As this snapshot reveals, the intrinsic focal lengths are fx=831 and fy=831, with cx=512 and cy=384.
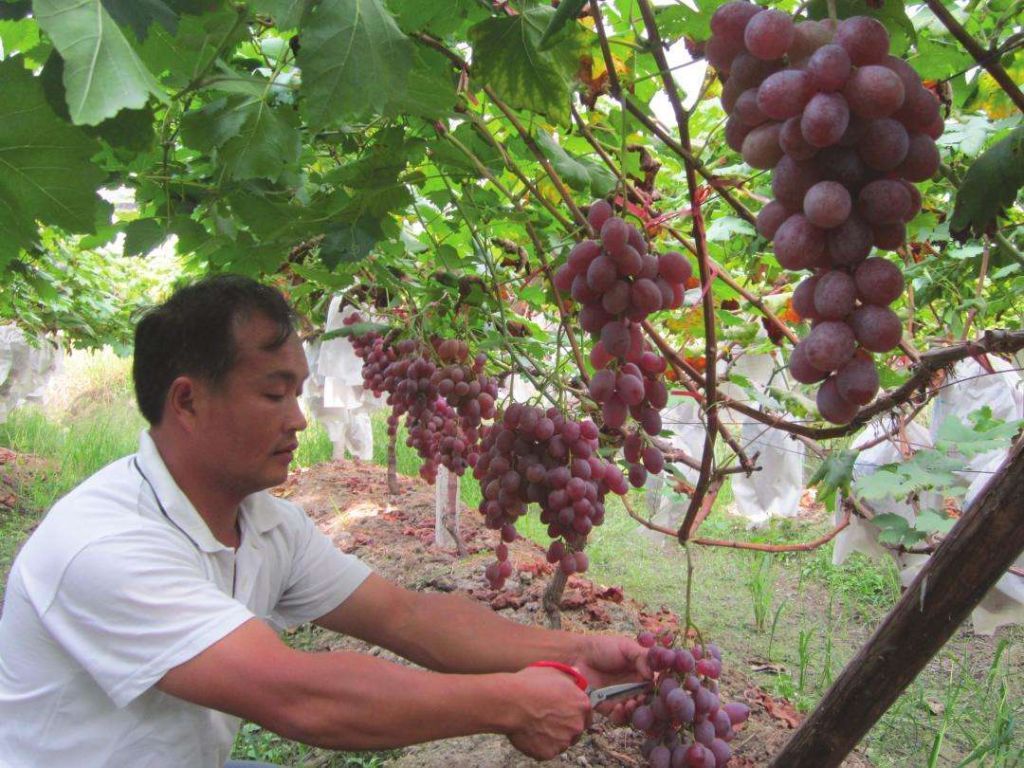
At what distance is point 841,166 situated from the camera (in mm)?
596

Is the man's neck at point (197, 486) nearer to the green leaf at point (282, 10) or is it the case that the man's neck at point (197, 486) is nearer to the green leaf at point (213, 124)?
the green leaf at point (213, 124)

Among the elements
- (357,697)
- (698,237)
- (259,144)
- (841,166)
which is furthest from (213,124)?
(841,166)

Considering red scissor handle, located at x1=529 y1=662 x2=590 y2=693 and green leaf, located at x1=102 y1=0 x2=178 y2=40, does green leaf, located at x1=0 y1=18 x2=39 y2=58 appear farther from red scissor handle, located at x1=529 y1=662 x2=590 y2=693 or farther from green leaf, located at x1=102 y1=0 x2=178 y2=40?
red scissor handle, located at x1=529 y1=662 x2=590 y2=693

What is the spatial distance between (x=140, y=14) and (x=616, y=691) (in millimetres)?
1547

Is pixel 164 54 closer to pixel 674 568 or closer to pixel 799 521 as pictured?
pixel 674 568

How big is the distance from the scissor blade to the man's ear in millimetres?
1001

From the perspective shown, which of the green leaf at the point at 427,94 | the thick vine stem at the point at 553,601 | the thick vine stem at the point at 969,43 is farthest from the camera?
the thick vine stem at the point at 553,601

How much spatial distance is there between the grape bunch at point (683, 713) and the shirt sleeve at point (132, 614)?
881 mm

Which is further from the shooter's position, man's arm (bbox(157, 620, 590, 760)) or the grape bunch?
the grape bunch

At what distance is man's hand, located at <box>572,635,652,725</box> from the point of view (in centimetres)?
183

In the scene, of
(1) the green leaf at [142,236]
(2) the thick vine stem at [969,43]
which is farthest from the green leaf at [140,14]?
(1) the green leaf at [142,236]

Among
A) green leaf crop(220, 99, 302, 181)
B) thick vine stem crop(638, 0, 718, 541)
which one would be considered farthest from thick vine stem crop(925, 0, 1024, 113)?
green leaf crop(220, 99, 302, 181)

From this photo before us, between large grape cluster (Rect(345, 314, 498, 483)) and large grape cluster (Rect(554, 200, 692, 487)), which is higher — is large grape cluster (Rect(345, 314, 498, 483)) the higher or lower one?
the lower one

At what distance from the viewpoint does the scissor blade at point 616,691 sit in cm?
173
